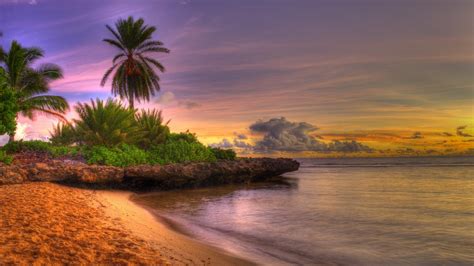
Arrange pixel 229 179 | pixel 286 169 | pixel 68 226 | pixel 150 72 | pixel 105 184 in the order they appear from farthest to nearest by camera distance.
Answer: pixel 150 72, pixel 286 169, pixel 229 179, pixel 105 184, pixel 68 226

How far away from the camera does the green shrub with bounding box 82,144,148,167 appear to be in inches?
856

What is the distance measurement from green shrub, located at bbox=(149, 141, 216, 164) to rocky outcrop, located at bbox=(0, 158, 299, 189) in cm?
282

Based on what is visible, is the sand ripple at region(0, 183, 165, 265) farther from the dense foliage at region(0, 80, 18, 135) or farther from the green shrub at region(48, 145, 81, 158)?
the green shrub at region(48, 145, 81, 158)

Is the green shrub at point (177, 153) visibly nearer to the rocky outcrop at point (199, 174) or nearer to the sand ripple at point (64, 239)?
the rocky outcrop at point (199, 174)

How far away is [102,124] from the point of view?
25.7 meters

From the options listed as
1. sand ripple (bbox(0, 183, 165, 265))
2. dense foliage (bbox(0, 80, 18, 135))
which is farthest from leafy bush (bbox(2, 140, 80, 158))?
sand ripple (bbox(0, 183, 165, 265))

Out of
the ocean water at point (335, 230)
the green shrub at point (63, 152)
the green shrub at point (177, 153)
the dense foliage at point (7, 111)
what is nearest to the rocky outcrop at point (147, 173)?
the green shrub at point (63, 152)

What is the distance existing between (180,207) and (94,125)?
14.5 meters

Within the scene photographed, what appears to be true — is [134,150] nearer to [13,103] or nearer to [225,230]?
[13,103]

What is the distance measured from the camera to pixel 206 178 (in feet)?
81.3

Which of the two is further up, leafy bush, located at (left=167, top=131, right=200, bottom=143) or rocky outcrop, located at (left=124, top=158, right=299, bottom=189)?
leafy bush, located at (left=167, top=131, right=200, bottom=143)

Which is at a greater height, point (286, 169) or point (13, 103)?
point (13, 103)

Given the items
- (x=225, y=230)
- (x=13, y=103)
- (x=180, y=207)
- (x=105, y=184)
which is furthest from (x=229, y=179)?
(x=225, y=230)

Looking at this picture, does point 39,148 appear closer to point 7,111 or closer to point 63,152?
point 63,152
